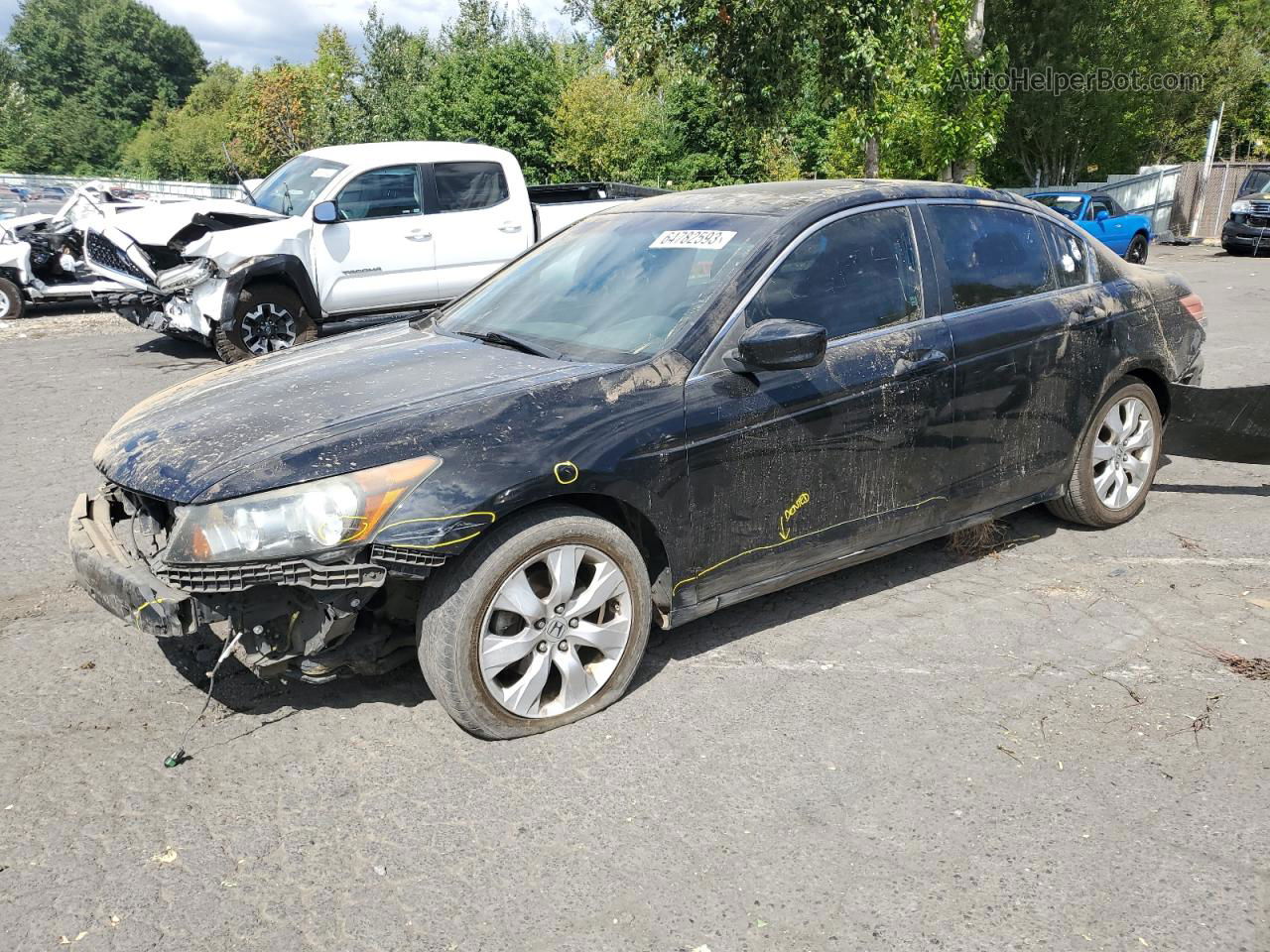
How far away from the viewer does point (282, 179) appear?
11219 mm

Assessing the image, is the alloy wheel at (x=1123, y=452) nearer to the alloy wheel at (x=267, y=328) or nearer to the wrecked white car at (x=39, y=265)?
the alloy wheel at (x=267, y=328)

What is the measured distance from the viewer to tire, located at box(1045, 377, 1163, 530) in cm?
529

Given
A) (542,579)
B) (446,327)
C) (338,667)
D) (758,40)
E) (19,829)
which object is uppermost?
(758,40)

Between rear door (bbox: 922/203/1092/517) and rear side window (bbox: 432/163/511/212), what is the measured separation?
7.05 m

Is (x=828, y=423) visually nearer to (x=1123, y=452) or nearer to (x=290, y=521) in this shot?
(x=290, y=521)

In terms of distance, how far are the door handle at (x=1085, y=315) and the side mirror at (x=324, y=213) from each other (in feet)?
23.6

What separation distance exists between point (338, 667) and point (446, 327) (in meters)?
1.80

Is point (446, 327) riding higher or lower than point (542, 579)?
higher

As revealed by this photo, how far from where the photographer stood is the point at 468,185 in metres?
11.0

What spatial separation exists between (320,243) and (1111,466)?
7.52 metres

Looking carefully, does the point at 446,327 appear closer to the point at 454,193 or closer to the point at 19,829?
the point at 19,829

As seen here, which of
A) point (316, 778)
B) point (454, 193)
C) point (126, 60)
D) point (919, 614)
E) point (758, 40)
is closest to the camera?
point (316, 778)

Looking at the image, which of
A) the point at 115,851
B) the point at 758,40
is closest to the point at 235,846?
the point at 115,851

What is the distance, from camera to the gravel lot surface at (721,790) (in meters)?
2.72
